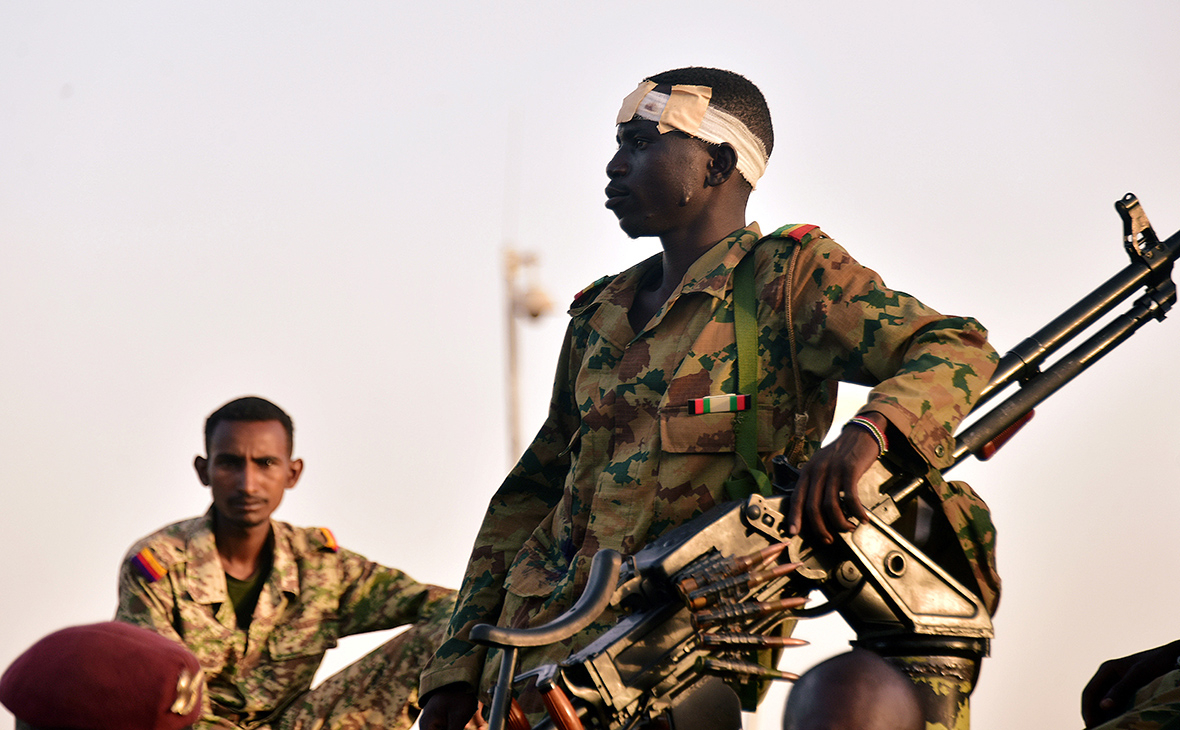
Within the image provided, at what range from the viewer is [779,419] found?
2.99 m

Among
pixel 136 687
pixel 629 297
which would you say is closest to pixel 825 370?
pixel 629 297

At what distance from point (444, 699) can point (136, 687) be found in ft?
4.20

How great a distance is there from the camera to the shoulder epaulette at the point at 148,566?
543 cm

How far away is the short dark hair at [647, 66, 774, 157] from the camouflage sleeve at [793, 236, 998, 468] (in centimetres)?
59

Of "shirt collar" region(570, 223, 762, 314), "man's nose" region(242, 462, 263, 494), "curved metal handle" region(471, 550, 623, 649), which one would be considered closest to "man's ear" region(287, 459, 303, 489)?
"man's nose" region(242, 462, 263, 494)

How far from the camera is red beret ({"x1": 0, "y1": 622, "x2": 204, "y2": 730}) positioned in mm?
2158

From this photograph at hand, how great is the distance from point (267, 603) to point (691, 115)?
10.6 ft

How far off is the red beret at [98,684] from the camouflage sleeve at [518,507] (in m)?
1.26

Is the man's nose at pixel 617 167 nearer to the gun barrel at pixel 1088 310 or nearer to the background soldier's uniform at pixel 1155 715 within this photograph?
the gun barrel at pixel 1088 310

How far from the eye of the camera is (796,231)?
308cm

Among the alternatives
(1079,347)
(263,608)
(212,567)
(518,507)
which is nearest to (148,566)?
(212,567)

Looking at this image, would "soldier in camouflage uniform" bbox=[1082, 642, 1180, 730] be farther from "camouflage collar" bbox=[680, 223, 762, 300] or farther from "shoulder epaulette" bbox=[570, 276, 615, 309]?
"shoulder epaulette" bbox=[570, 276, 615, 309]

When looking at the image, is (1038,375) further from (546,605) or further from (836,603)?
(546,605)

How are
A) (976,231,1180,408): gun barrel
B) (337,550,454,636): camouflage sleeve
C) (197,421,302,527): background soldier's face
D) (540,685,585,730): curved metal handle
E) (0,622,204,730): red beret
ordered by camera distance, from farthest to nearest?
(197,421,302,527): background soldier's face
(337,550,454,636): camouflage sleeve
(976,231,1180,408): gun barrel
(540,685,585,730): curved metal handle
(0,622,204,730): red beret
